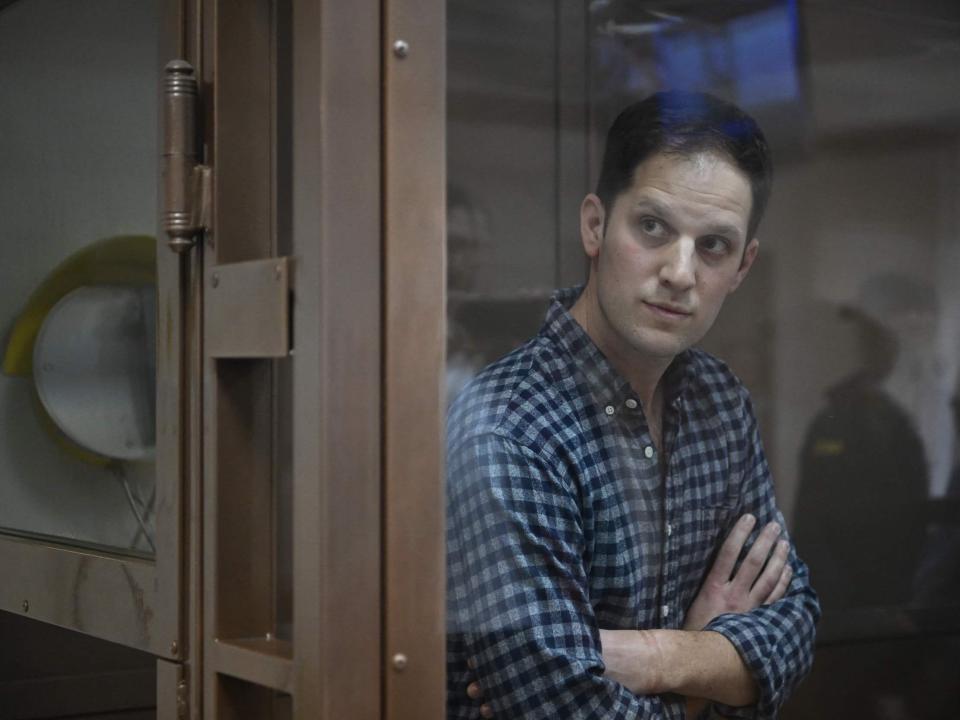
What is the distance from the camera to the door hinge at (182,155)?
131cm

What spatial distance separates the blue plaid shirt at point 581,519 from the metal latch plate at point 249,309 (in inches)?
7.5

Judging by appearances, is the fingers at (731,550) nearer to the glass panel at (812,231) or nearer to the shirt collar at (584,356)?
the glass panel at (812,231)

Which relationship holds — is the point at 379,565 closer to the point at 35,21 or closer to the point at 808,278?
the point at 808,278

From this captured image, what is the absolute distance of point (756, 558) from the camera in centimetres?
125

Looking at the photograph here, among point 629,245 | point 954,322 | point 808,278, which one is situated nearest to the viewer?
point 629,245

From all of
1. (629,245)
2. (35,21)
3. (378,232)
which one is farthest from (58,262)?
(629,245)

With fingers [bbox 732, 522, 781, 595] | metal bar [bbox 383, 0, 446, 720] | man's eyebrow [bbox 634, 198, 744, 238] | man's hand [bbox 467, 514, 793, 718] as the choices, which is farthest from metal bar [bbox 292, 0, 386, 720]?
fingers [bbox 732, 522, 781, 595]

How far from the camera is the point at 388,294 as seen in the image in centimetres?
119

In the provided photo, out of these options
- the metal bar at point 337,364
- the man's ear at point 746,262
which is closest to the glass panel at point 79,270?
the metal bar at point 337,364

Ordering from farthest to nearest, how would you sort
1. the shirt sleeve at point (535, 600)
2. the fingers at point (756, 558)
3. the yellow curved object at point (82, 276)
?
the yellow curved object at point (82, 276), the fingers at point (756, 558), the shirt sleeve at point (535, 600)

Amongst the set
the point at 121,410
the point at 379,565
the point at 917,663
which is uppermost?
the point at 121,410

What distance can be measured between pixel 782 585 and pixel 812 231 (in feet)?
1.19

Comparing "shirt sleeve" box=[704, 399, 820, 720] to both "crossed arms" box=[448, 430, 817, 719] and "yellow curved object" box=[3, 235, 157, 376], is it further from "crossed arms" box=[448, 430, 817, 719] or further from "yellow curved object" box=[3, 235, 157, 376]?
"yellow curved object" box=[3, 235, 157, 376]

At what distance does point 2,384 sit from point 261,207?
64 cm
